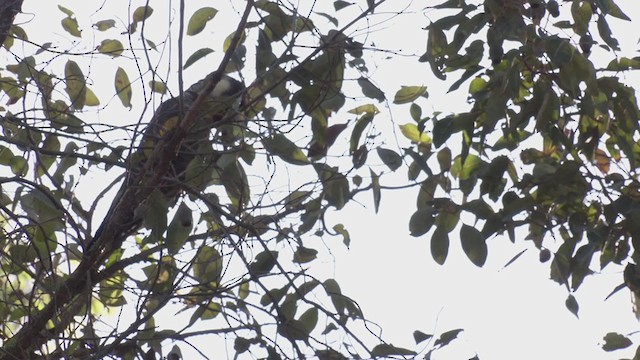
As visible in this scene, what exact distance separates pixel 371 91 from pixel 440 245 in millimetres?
328

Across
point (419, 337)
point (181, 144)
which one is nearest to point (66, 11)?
point (181, 144)

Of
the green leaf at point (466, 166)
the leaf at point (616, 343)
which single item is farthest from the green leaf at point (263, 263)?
the leaf at point (616, 343)

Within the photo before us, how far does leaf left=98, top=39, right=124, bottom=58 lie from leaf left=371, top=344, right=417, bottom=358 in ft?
2.83

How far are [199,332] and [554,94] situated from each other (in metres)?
0.76

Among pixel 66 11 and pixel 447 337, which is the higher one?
pixel 66 11

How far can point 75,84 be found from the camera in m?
1.99

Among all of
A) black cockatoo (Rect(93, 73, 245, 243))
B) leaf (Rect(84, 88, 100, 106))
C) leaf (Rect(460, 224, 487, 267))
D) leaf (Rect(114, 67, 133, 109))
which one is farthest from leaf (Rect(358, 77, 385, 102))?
leaf (Rect(84, 88, 100, 106))

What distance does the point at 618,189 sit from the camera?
1.79 metres

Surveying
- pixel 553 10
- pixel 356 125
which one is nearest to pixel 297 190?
pixel 356 125

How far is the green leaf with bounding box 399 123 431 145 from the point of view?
1932 mm

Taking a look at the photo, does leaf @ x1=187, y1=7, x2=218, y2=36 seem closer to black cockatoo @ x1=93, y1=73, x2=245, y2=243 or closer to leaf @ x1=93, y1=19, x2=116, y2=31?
black cockatoo @ x1=93, y1=73, x2=245, y2=243

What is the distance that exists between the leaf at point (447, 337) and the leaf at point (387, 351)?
0.05 meters

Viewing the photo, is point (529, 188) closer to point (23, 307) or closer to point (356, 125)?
point (356, 125)

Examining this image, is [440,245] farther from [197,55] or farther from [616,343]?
[197,55]
